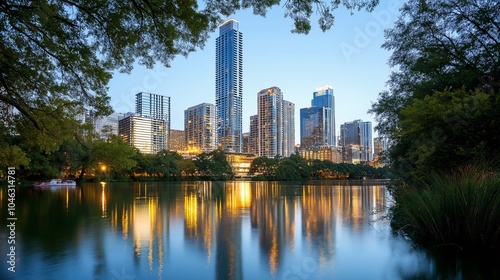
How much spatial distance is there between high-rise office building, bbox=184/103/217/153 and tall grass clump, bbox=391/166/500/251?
16385 centimetres

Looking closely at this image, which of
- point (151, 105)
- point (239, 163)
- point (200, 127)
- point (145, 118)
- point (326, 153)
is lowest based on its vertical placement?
point (239, 163)

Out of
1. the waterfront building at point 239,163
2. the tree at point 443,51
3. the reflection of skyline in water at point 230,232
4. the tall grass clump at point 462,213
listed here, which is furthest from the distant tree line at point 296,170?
the tall grass clump at point 462,213

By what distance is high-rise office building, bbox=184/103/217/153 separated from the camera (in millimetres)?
174250

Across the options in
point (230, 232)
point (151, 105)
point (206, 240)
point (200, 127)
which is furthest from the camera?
point (200, 127)

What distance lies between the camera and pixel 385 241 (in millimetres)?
8156

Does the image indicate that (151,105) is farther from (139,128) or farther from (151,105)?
(139,128)

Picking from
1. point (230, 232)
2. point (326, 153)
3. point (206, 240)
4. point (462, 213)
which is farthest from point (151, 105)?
point (326, 153)

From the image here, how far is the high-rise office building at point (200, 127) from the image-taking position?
174 metres

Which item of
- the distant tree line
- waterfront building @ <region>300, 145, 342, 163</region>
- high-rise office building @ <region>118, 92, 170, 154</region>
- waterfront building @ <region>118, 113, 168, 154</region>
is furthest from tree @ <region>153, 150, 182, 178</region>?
waterfront building @ <region>300, 145, 342, 163</region>

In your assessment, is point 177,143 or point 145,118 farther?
point 177,143

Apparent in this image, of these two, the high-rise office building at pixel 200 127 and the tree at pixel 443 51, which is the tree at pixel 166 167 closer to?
the tree at pixel 443 51

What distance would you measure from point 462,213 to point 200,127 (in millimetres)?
174091

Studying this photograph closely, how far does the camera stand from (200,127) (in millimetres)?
178375

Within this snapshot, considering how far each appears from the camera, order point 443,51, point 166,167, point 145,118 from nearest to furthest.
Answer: point 443,51 < point 166,167 < point 145,118
